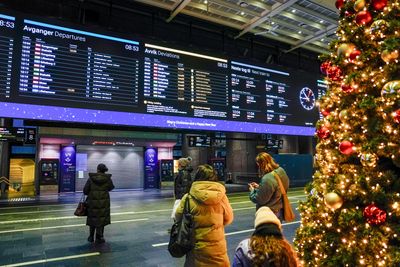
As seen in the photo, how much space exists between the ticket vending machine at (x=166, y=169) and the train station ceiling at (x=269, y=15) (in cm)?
804

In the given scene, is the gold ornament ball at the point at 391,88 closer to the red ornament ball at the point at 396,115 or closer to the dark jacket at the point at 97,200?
the red ornament ball at the point at 396,115

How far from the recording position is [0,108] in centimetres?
658

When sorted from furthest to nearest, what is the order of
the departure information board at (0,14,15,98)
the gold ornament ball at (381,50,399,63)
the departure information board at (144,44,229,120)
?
the departure information board at (144,44,229,120), the departure information board at (0,14,15,98), the gold ornament ball at (381,50,399,63)

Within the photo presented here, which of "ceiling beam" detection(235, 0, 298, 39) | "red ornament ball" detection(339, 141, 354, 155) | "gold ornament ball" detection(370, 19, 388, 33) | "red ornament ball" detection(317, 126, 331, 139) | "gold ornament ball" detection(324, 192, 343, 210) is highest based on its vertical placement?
"ceiling beam" detection(235, 0, 298, 39)

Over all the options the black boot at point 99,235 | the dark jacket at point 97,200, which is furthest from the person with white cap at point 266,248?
the black boot at point 99,235

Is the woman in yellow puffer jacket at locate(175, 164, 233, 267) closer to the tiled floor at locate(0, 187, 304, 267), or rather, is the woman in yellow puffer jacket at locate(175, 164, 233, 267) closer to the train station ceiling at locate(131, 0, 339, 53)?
the tiled floor at locate(0, 187, 304, 267)

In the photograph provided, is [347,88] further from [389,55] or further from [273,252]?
[273,252]

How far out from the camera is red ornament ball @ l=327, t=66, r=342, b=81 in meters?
2.42

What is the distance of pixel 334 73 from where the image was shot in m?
2.44

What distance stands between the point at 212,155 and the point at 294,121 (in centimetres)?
1240

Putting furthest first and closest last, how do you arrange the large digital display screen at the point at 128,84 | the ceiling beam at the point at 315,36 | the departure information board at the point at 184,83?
the ceiling beam at the point at 315,36 < the departure information board at the point at 184,83 < the large digital display screen at the point at 128,84

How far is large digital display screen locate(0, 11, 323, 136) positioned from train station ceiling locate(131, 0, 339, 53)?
1.75 meters

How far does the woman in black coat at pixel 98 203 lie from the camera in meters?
5.69

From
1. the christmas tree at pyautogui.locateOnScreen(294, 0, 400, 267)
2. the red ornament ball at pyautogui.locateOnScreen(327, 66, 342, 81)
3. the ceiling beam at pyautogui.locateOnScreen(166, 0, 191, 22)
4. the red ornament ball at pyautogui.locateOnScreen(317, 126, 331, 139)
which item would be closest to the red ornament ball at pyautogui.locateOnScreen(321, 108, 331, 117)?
the christmas tree at pyautogui.locateOnScreen(294, 0, 400, 267)
